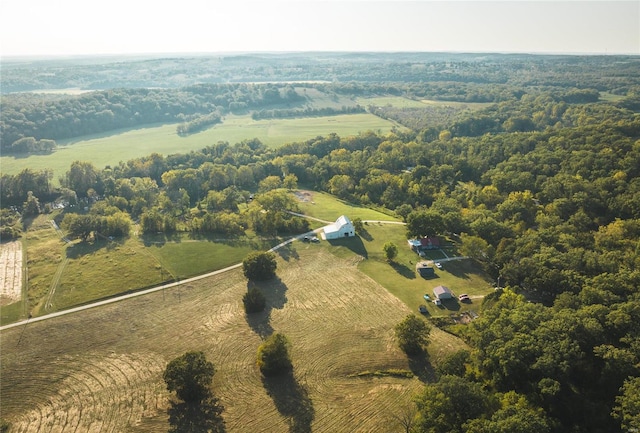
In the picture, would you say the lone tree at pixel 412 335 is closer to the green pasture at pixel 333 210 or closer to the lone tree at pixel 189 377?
the lone tree at pixel 189 377

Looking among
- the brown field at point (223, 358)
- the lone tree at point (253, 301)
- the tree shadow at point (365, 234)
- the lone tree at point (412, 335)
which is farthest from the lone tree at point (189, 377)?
the tree shadow at point (365, 234)

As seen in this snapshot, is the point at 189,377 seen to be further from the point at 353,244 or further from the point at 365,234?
the point at 365,234

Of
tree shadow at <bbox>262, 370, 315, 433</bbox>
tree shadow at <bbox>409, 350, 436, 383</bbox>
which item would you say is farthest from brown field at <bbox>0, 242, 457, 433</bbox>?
tree shadow at <bbox>409, 350, 436, 383</bbox>

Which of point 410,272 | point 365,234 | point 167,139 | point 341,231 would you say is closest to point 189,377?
point 410,272

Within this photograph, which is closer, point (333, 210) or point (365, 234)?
point (365, 234)

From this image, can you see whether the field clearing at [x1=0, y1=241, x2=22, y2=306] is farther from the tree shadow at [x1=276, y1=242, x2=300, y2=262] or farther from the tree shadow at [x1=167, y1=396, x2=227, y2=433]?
the tree shadow at [x1=276, y1=242, x2=300, y2=262]

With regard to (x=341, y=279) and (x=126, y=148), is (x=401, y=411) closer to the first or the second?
(x=341, y=279)

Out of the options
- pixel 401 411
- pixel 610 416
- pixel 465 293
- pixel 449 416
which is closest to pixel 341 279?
pixel 465 293
